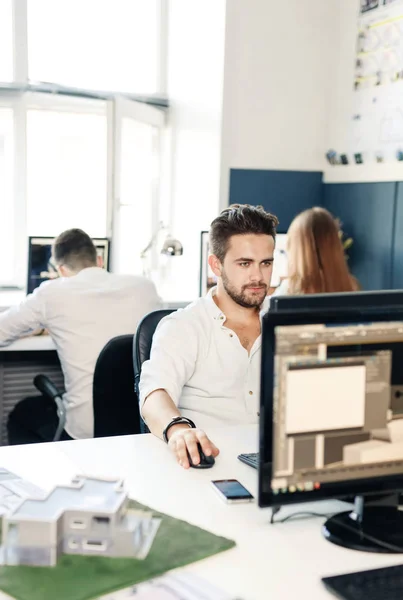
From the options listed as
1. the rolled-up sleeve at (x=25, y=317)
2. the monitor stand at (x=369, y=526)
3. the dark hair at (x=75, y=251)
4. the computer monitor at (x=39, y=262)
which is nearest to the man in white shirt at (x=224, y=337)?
the monitor stand at (x=369, y=526)

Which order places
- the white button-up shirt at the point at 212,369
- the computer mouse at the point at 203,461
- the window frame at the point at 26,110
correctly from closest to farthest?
1. the computer mouse at the point at 203,461
2. the white button-up shirt at the point at 212,369
3. the window frame at the point at 26,110

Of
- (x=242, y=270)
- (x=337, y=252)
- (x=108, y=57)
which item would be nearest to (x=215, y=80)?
(x=108, y=57)

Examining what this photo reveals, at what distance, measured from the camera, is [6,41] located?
3.98 m

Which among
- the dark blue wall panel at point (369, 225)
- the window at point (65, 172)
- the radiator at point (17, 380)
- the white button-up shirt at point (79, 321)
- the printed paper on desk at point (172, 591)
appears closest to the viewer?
the printed paper on desk at point (172, 591)

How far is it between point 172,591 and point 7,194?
11.2 ft

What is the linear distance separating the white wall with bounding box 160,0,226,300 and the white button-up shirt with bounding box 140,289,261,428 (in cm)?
200

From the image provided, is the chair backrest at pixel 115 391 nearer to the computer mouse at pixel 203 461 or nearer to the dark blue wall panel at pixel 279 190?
the computer mouse at pixel 203 461

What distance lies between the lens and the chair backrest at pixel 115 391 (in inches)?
96.0

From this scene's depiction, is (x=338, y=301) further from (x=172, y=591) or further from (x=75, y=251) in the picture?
(x=75, y=251)

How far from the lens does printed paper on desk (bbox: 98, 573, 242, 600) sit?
41.3 inches

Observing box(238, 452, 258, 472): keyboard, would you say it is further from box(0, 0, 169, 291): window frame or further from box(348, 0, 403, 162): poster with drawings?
box(0, 0, 169, 291): window frame

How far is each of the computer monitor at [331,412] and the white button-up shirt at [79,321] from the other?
179 centimetres

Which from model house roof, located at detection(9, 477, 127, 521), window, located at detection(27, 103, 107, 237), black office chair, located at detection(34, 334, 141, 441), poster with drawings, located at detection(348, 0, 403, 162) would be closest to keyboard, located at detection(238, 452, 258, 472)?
model house roof, located at detection(9, 477, 127, 521)

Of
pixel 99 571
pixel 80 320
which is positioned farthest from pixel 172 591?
pixel 80 320
